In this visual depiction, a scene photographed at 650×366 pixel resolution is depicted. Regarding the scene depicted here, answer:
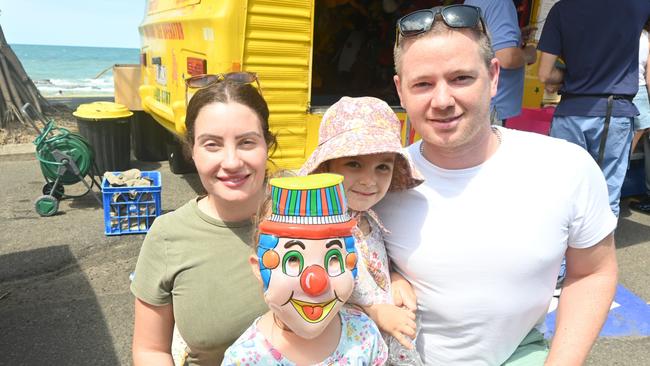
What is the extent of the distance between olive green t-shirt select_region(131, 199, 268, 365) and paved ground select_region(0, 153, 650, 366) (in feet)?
4.66

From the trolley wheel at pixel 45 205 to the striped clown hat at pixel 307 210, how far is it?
14.5 ft

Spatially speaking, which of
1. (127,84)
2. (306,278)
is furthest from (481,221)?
(127,84)

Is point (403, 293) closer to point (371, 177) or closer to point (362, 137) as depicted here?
point (371, 177)

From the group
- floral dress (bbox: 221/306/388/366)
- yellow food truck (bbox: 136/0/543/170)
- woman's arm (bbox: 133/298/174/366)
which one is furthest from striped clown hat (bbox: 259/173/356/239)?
yellow food truck (bbox: 136/0/543/170)

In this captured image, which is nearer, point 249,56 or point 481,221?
point 481,221

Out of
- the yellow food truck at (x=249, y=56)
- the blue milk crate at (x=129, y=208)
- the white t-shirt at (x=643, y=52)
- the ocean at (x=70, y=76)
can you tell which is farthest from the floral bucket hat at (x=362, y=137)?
the ocean at (x=70, y=76)

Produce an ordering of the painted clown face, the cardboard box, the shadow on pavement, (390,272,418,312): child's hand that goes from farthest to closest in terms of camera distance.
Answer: the cardboard box, the shadow on pavement, (390,272,418,312): child's hand, the painted clown face

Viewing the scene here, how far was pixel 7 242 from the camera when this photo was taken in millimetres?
4102

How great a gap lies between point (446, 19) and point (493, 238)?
0.66 meters

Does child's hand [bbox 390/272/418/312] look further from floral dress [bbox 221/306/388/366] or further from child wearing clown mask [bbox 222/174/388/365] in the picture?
child wearing clown mask [bbox 222/174/388/365]

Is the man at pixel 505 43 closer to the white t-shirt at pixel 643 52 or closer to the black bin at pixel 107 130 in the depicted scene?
the white t-shirt at pixel 643 52

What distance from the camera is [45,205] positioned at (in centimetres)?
475

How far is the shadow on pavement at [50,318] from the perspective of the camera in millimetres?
2678

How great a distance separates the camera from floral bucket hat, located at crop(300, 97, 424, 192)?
146cm
